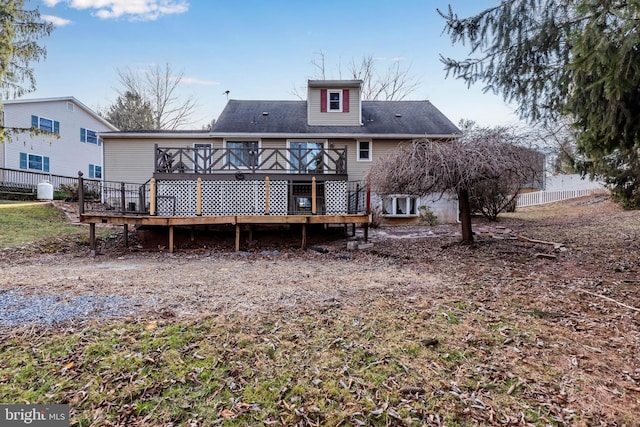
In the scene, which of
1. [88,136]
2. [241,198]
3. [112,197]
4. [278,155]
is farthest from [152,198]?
[88,136]

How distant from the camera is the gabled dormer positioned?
14727mm

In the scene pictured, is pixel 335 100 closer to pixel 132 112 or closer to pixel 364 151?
pixel 364 151

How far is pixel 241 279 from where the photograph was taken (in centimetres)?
563

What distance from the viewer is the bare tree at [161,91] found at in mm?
26656

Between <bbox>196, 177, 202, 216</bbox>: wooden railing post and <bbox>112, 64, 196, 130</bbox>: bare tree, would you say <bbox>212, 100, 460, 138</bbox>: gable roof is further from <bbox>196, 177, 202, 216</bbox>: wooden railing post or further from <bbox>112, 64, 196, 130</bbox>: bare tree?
<bbox>112, 64, 196, 130</bbox>: bare tree

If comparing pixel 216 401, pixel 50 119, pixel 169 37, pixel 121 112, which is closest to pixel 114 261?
pixel 216 401

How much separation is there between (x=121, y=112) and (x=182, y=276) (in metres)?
27.5

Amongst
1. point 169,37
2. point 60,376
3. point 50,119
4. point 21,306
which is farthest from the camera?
point 50,119

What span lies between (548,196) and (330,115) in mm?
15228

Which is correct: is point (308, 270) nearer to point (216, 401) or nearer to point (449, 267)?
point (449, 267)

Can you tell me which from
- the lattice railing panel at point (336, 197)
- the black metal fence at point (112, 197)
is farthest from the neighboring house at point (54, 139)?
the lattice railing panel at point (336, 197)

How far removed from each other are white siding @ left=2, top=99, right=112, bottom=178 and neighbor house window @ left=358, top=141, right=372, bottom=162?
15.9 m

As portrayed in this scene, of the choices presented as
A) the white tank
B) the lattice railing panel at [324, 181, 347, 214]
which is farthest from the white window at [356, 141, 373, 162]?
the white tank

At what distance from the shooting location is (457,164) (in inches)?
285
